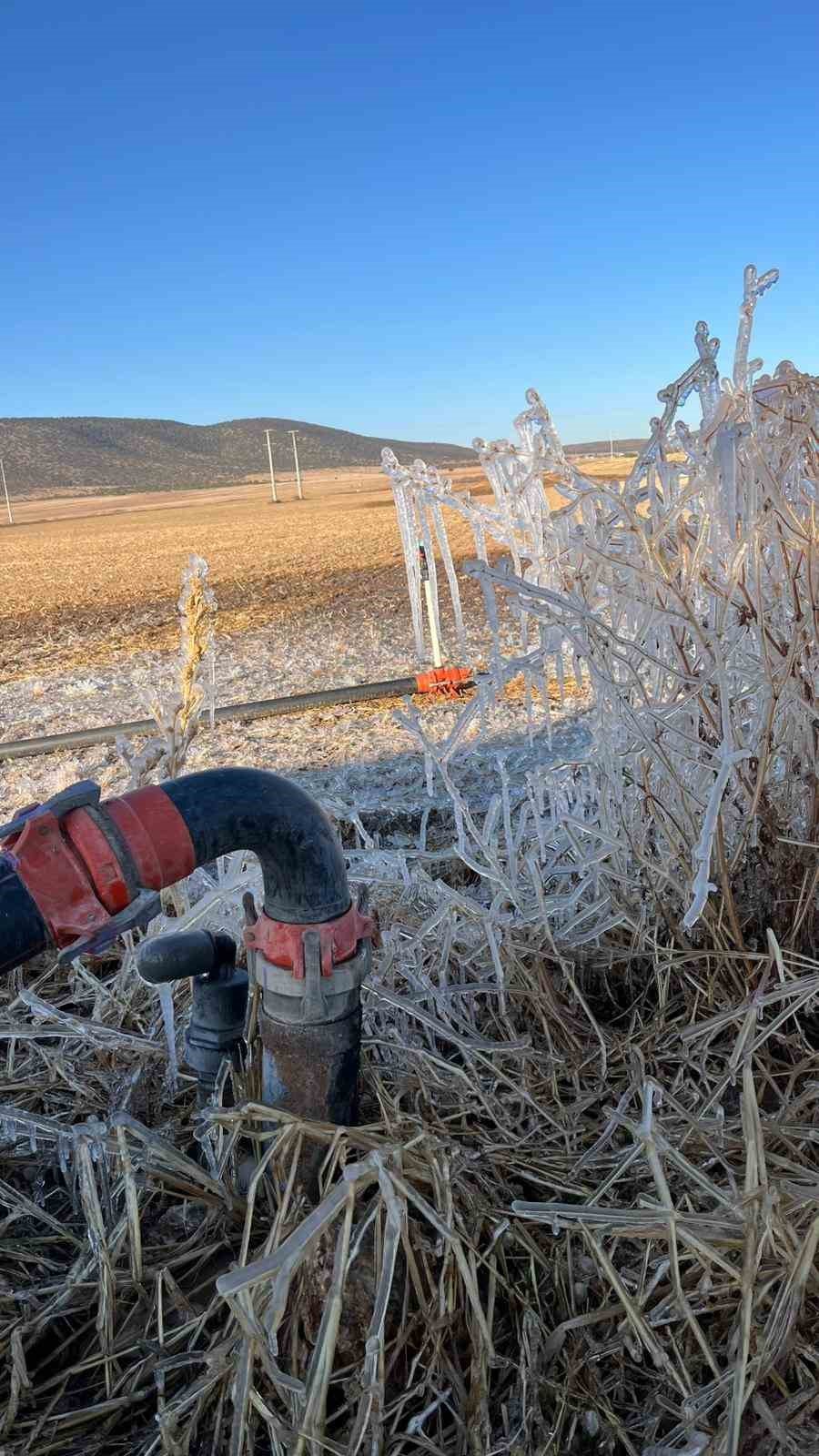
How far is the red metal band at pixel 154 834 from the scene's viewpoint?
1297 millimetres

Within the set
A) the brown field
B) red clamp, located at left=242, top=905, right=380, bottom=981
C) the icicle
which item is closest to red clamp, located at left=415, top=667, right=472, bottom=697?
the brown field

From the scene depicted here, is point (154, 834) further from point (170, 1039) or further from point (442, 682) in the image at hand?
point (442, 682)

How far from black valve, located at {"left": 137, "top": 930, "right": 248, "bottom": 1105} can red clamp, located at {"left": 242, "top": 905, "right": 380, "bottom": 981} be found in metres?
0.19

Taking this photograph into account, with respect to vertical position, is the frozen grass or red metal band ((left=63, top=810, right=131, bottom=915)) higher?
red metal band ((left=63, top=810, right=131, bottom=915))

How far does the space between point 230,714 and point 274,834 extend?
362cm

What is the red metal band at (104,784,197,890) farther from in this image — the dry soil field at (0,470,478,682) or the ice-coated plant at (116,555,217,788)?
the dry soil field at (0,470,478,682)

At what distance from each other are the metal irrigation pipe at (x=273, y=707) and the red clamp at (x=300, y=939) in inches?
131

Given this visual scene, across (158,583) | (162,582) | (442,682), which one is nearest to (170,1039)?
(442,682)

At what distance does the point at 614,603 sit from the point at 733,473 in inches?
13.6

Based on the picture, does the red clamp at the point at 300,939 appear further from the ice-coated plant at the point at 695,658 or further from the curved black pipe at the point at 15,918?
the ice-coated plant at the point at 695,658

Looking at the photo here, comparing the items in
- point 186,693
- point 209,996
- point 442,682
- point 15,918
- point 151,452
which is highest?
point 151,452

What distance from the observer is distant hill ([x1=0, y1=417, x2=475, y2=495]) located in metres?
98.7

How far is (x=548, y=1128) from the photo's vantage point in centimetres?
167

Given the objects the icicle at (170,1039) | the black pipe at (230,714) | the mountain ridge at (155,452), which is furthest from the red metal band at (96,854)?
the mountain ridge at (155,452)
